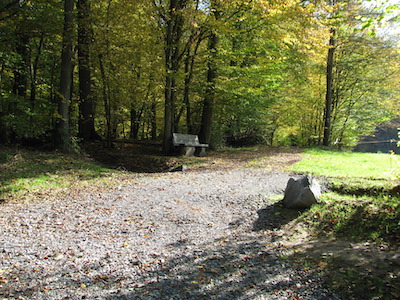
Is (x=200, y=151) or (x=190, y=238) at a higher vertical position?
(x=200, y=151)

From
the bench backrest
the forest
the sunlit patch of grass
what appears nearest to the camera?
the sunlit patch of grass

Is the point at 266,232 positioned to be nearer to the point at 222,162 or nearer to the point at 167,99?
the point at 222,162

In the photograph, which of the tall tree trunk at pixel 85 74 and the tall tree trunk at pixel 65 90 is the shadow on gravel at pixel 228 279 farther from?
the tall tree trunk at pixel 85 74

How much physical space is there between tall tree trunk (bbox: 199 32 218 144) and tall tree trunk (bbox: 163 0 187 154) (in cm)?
161

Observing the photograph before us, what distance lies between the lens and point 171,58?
1243 centimetres

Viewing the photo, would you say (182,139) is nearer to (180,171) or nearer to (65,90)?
(180,171)

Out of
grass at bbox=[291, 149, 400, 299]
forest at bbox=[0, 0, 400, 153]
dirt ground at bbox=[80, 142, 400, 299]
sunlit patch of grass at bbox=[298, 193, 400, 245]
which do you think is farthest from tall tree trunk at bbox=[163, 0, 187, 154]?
sunlit patch of grass at bbox=[298, 193, 400, 245]

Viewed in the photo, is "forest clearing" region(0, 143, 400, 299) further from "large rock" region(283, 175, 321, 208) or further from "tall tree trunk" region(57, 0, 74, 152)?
"tall tree trunk" region(57, 0, 74, 152)

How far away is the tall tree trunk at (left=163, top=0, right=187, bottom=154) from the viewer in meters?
11.4

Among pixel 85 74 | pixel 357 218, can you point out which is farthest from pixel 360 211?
pixel 85 74

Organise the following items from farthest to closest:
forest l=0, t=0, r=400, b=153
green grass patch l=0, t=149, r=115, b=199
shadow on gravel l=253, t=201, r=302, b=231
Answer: forest l=0, t=0, r=400, b=153
green grass patch l=0, t=149, r=115, b=199
shadow on gravel l=253, t=201, r=302, b=231

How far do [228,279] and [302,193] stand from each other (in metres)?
2.60

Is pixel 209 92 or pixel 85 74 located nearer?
pixel 85 74

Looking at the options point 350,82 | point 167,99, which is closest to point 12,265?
point 167,99
